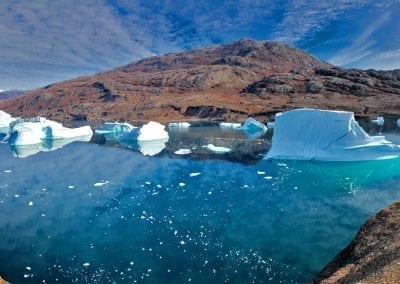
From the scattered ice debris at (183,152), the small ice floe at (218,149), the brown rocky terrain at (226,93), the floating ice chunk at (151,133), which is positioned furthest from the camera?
the brown rocky terrain at (226,93)

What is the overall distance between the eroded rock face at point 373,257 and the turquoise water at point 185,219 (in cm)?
67

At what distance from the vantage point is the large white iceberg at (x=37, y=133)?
29.7 m

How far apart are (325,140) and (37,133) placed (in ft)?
72.7

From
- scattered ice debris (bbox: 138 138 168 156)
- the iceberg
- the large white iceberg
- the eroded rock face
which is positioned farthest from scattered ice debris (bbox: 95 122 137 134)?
the eroded rock face

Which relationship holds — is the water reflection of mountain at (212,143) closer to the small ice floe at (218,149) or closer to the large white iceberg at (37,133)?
the small ice floe at (218,149)

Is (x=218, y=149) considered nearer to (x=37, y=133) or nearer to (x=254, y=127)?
(x=254, y=127)

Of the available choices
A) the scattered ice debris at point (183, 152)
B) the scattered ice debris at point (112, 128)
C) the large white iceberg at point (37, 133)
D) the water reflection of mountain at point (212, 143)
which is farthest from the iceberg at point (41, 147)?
the scattered ice debris at point (183, 152)

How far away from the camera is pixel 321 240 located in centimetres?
955

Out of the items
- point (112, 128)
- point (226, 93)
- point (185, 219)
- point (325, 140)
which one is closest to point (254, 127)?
point (112, 128)

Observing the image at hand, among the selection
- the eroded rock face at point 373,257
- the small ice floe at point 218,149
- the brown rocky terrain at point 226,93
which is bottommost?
the eroded rock face at point 373,257

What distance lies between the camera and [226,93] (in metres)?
69.1

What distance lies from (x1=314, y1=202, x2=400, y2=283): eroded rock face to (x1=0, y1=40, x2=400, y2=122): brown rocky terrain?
42.9 meters

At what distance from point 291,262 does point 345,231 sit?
2336mm

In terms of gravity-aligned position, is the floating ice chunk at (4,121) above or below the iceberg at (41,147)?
above
